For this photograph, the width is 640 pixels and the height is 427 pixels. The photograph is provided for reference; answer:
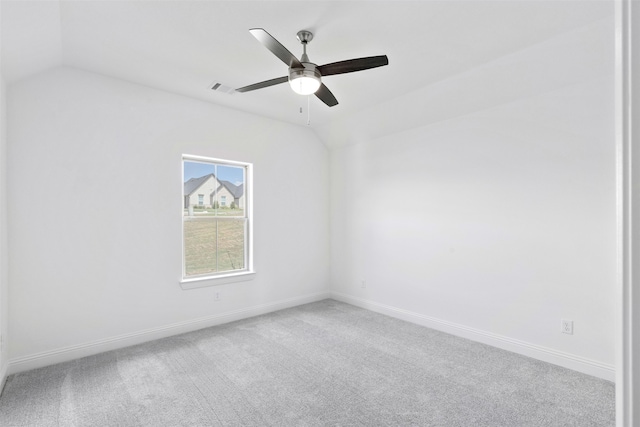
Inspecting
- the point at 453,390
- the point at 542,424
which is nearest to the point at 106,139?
the point at 453,390

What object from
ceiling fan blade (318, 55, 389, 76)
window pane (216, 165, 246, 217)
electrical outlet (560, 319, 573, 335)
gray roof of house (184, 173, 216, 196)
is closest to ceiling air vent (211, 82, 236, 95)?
window pane (216, 165, 246, 217)

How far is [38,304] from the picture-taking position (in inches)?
118

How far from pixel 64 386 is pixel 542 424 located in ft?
12.0

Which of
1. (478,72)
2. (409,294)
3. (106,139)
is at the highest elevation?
(478,72)

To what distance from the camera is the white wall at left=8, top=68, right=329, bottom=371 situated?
9.73 ft

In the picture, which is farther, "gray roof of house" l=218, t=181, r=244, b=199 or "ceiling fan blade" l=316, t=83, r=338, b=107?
"gray roof of house" l=218, t=181, r=244, b=199

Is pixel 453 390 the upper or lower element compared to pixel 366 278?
lower

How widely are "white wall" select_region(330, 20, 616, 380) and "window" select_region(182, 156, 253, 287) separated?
6.03ft

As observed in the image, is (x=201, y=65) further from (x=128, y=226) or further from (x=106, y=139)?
(x=128, y=226)

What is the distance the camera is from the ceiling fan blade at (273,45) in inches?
78.6

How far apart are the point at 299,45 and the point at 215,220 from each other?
249 centimetres

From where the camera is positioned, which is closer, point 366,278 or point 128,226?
point 128,226

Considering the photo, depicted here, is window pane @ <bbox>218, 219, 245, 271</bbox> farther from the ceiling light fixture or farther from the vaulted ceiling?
the ceiling light fixture

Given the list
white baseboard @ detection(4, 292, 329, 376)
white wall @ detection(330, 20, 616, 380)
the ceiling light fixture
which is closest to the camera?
the ceiling light fixture
